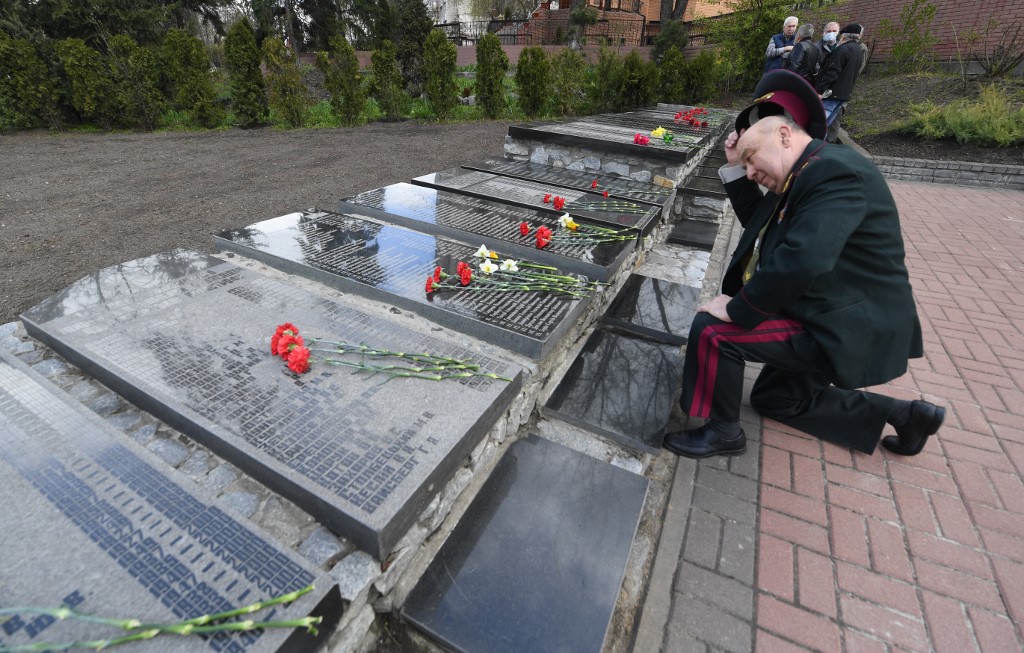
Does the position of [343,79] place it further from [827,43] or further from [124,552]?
[124,552]

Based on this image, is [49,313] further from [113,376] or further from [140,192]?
[140,192]

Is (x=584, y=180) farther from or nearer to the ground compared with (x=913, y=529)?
farther from the ground

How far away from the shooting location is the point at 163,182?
6.34 metres

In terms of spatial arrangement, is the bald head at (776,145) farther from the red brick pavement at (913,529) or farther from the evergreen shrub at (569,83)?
the evergreen shrub at (569,83)

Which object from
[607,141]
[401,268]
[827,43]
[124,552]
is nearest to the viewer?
[124,552]

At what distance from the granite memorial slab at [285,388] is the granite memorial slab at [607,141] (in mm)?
3946

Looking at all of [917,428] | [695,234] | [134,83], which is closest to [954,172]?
[695,234]

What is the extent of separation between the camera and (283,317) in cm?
251

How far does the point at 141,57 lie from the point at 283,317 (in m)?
11.8

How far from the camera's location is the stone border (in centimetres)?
781

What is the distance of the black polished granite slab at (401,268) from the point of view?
8.46 ft

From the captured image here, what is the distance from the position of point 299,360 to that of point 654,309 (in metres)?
2.44

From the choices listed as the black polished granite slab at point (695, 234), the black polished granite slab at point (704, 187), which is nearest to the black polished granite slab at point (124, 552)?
the black polished granite slab at point (695, 234)

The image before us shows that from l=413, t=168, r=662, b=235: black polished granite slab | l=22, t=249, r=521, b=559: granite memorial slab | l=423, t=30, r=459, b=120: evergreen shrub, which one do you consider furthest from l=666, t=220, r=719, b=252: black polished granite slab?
l=423, t=30, r=459, b=120: evergreen shrub
